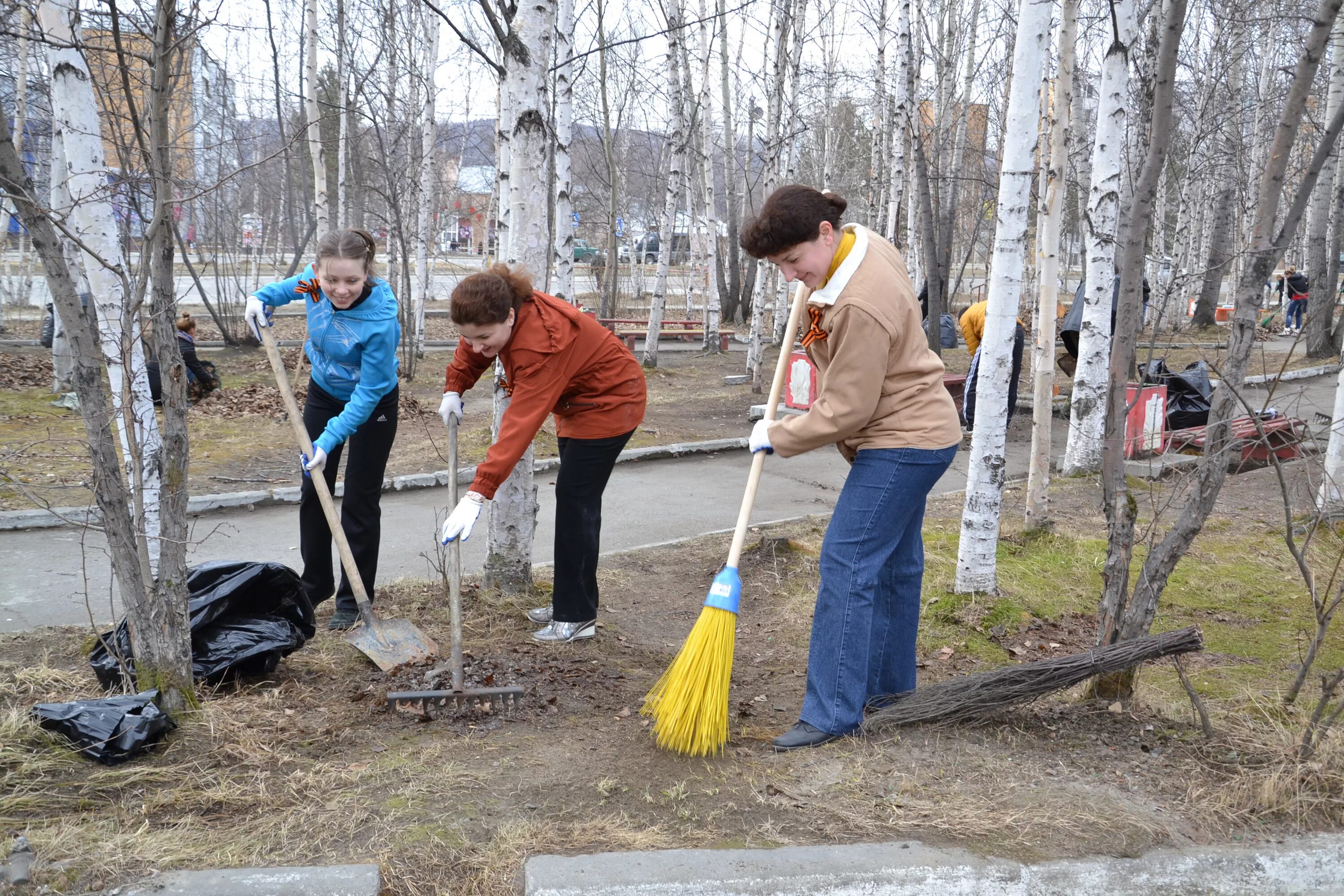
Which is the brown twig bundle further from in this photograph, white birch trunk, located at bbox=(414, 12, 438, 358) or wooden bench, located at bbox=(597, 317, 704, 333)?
wooden bench, located at bbox=(597, 317, 704, 333)

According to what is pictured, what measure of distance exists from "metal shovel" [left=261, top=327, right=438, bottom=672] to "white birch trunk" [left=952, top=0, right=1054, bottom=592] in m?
2.56

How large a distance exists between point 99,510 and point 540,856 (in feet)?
5.50

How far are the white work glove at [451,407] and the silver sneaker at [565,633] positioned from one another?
3.22ft

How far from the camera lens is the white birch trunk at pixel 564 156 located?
6.71 m

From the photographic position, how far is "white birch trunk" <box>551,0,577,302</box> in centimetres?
671

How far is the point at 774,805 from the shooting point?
2779mm

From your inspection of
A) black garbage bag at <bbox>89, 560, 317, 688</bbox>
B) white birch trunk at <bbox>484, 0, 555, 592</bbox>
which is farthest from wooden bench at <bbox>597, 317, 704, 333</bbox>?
black garbage bag at <bbox>89, 560, 317, 688</bbox>

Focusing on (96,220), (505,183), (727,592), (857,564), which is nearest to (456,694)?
(727,592)

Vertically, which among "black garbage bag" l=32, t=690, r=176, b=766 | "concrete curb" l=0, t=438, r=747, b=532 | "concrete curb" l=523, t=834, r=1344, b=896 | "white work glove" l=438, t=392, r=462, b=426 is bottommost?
"concrete curb" l=0, t=438, r=747, b=532

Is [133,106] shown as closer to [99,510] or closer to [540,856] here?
[99,510]

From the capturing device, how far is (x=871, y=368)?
Result: 286 cm

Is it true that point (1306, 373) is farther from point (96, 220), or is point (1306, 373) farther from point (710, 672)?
point (96, 220)

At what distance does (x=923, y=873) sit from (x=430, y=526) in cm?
469

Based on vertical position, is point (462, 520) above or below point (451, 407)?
below
